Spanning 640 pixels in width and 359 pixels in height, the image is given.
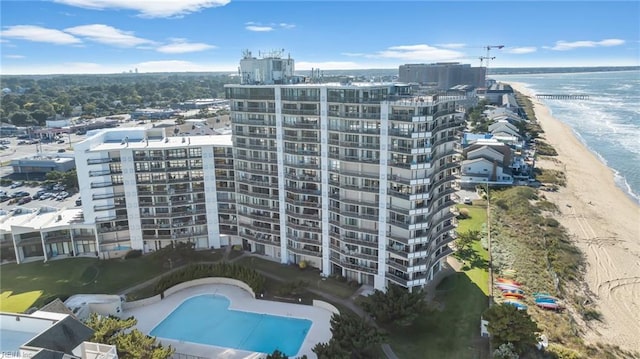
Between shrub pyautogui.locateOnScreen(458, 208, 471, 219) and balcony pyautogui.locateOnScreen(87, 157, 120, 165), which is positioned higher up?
balcony pyautogui.locateOnScreen(87, 157, 120, 165)

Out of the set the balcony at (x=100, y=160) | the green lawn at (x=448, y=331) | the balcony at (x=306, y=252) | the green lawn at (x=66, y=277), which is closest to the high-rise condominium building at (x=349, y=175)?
the balcony at (x=306, y=252)

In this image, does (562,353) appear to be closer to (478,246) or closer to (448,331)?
(448,331)

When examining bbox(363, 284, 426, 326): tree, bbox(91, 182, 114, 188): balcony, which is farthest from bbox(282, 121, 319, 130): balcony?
bbox(91, 182, 114, 188): balcony

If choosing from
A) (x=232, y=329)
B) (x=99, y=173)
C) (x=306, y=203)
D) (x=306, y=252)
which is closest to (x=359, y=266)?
(x=306, y=252)

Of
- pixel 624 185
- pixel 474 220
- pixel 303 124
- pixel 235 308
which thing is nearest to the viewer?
pixel 235 308

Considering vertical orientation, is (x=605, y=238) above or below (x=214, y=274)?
below

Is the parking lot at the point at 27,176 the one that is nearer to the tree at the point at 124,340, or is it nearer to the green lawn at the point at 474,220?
the tree at the point at 124,340

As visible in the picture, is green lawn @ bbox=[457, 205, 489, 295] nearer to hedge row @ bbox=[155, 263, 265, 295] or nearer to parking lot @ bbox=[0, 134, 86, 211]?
hedge row @ bbox=[155, 263, 265, 295]
